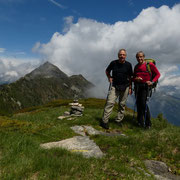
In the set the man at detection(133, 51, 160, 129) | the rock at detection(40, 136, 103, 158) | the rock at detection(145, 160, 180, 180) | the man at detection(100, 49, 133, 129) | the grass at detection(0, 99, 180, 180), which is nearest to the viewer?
the grass at detection(0, 99, 180, 180)

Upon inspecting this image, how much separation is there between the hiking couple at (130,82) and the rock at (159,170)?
4.59 metres

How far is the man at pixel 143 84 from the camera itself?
378 inches

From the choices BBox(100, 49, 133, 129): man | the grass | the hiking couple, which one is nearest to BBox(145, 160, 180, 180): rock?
the grass

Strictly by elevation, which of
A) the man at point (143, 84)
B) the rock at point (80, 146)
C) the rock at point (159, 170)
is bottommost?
the rock at point (159, 170)

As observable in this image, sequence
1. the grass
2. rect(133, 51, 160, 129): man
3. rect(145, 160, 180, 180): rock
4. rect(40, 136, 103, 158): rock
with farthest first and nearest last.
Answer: rect(133, 51, 160, 129): man → rect(40, 136, 103, 158): rock → rect(145, 160, 180, 180): rock → the grass

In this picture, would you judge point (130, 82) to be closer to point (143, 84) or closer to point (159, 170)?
point (143, 84)

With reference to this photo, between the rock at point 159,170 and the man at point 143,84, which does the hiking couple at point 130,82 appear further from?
the rock at point 159,170

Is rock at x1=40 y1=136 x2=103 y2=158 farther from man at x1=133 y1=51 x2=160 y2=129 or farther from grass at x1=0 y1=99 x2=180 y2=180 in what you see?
man at x1=133 y1=51 x2=160 y2=129

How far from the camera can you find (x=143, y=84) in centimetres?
987

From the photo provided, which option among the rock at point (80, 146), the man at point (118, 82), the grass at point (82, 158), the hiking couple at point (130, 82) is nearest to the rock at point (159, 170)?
the grass at point (82, 158)

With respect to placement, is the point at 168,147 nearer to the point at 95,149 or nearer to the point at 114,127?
the point at 95,149

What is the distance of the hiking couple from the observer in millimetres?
9695

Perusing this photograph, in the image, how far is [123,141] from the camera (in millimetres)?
6836

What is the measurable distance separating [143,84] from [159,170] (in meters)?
5.92
